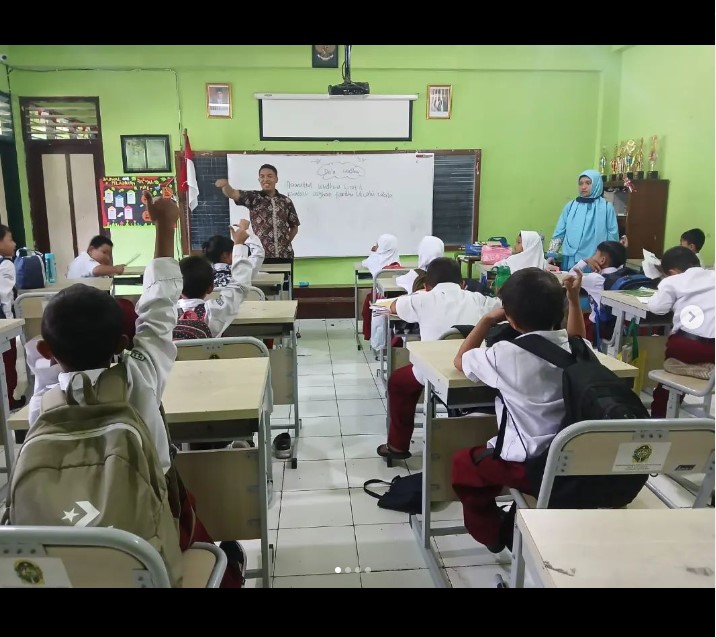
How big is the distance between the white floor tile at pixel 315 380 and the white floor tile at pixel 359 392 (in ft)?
0.42

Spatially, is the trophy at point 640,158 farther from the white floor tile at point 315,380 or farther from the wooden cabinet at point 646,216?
the white floor tile at point 315,380

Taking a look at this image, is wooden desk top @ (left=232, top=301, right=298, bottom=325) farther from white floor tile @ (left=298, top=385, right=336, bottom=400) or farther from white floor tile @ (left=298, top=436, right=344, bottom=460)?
white floor tile @ (left=298, top=385, right=336, bottom=400)

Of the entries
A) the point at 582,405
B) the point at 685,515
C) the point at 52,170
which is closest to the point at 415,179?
the point at 52,170

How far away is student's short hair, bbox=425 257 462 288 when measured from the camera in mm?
2572

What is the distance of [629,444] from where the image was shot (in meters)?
1.14

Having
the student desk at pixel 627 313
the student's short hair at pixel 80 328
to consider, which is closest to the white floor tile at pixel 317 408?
the student desk at pixel 627 313

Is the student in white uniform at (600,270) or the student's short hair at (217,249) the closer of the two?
the student's short hair at (217,249)

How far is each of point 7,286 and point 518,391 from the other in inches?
121

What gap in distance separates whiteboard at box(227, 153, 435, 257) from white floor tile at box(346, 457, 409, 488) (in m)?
3.73

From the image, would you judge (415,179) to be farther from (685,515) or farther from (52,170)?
(685,515)

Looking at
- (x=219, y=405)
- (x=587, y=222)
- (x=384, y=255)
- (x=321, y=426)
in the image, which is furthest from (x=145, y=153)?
(x=219, y=405)

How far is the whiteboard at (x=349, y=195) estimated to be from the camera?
5.80 metres

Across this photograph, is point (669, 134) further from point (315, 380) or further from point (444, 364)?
point (444, 364)
